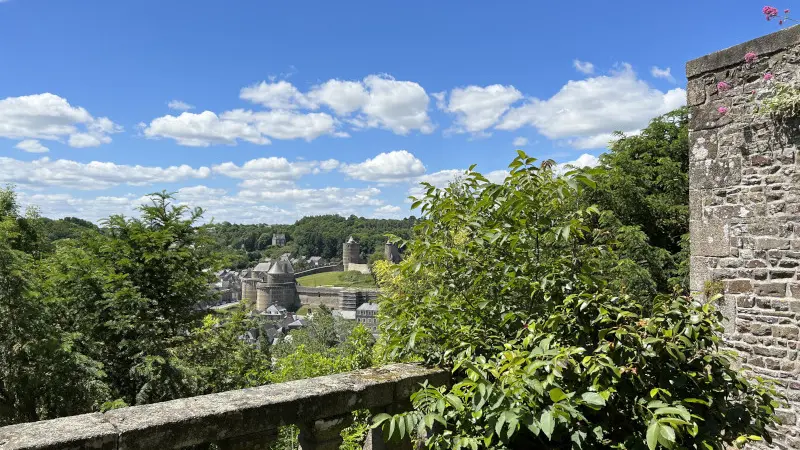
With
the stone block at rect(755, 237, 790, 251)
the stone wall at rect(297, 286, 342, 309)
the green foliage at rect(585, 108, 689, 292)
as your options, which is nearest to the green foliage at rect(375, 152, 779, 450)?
the stone block at rect(755, 237, 790, 251)

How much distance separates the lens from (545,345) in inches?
84.2

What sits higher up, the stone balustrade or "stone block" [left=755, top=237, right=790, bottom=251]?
"stone block" [left=755, top=237, right=790, bottom=251]

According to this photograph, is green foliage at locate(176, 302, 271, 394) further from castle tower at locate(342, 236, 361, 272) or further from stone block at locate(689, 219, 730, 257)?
castle tower at locate(342, 236, 361, 272)

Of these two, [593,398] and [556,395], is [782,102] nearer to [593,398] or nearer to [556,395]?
[593,398]

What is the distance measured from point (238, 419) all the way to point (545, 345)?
1328 mm

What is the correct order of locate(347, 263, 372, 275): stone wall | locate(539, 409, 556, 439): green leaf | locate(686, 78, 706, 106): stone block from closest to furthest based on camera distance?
1. locate(539, 409, 556, 439): green leaf
2. locate(686, 78, 706, 106): stone block
3. locate(347, 263, 372, 275): stone wall

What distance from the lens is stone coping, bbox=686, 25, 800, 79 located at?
193 inches

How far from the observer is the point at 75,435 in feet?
5.78

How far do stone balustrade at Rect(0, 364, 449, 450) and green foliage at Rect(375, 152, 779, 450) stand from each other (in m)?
0.21

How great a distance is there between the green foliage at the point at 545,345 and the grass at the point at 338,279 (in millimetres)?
90381

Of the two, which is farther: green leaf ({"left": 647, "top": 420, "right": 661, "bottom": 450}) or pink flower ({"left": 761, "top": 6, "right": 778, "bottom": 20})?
pink flower ({"left": 761, "top": 6, "right": 778, "bottom": 20})

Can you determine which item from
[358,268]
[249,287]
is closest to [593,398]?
[249,287]

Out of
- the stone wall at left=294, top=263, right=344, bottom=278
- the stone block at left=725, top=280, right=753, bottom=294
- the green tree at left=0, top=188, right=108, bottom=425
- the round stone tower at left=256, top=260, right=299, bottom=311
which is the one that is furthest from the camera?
the stone wall at left=294, top=263, right=344, bottom=278

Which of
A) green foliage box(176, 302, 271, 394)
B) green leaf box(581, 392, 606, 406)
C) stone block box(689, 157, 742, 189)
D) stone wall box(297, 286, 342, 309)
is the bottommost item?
stone wall box(297, 286, 342, 309)
